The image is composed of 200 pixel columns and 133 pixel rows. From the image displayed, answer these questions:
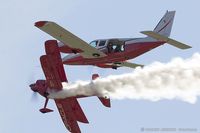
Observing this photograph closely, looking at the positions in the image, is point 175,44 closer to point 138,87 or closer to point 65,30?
point 138,87

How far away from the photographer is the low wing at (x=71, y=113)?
98.7ft

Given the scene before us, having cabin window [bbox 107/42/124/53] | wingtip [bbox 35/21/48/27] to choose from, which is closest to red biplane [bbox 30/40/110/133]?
wingtip [bbox 35/21/48/27]

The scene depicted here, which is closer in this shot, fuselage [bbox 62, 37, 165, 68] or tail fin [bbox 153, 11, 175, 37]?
fuselage [bbox 62, 37, 165, 68]

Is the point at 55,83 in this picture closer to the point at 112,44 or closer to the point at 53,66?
the point at 53,66

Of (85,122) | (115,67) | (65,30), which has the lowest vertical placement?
(85,122)

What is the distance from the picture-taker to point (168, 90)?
25406mm

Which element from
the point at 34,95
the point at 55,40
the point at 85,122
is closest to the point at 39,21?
the point at 55,40

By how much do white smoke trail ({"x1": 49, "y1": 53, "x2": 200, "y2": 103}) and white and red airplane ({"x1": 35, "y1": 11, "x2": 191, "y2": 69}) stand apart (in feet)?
6.66

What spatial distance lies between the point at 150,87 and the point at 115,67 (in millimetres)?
6310

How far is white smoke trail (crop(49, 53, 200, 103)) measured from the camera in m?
24.5

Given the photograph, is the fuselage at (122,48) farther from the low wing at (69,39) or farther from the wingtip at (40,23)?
the wingtip at (40,23)

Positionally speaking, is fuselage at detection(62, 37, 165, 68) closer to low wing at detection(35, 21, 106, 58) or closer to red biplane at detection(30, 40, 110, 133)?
low wing at detection(35, 21, 106, 58)

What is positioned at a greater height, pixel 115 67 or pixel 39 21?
pixel 39 21

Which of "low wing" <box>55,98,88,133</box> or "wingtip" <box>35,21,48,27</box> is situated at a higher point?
"wingtip" <box>35,21,48,27</box>
